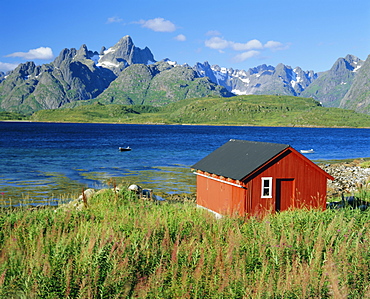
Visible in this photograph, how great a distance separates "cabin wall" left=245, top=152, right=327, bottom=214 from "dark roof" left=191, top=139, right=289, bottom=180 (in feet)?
1.68

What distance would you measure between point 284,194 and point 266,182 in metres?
1.31

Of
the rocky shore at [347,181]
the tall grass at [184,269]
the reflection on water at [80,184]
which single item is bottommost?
the reflection on water at [80,184]

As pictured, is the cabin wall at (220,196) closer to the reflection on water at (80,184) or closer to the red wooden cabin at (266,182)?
the red wooden cabin at (266,182)

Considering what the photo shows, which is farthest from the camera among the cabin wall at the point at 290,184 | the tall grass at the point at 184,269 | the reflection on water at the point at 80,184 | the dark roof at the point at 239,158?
the reflection on water at the point at 80,184

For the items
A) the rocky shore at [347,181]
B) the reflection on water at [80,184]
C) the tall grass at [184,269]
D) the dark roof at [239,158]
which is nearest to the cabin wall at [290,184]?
the dark roof at [239,158]

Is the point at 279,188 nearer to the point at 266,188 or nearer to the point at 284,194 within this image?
the point at 284,194

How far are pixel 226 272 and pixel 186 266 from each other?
846mm

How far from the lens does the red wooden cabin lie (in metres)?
20.2

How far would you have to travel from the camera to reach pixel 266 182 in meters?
20.7

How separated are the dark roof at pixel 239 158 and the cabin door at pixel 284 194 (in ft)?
5.22

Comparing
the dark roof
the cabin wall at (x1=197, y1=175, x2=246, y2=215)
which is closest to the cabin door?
the dark roof

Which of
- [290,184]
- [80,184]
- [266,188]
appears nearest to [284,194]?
[290,184]

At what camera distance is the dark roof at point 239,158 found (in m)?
20.6

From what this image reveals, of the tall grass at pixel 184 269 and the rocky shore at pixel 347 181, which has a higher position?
the tall grass at pixel 184 269
